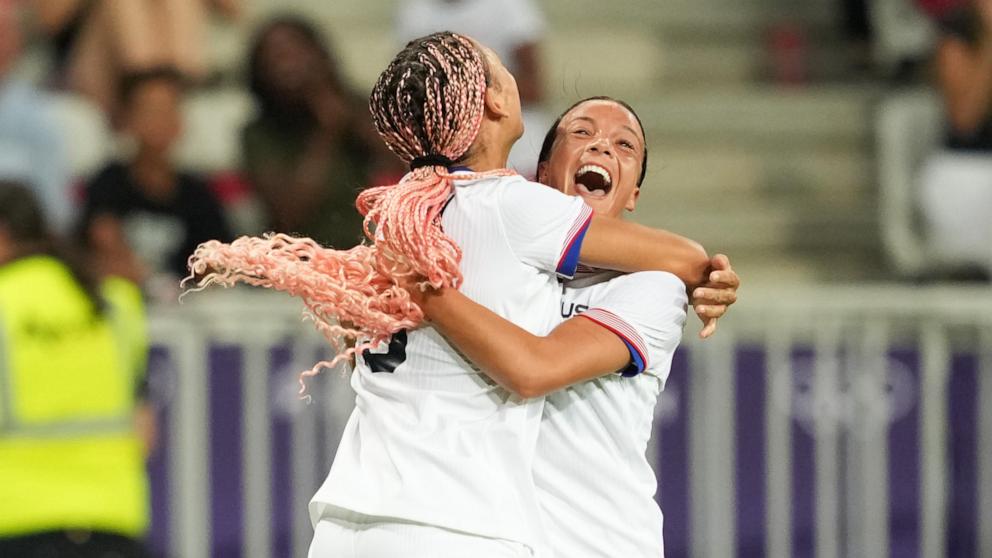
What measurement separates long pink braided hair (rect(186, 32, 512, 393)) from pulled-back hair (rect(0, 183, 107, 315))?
7.24ft

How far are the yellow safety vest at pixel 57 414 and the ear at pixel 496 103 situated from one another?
2.49m

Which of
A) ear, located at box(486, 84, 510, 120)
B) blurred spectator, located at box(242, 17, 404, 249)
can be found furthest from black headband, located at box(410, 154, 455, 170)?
blurred spectator, located at box(242, 17, 404, 249)

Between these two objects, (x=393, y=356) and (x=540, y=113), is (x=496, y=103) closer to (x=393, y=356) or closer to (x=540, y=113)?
(x=393, y=356)

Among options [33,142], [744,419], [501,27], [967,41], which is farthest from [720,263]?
[967,41]

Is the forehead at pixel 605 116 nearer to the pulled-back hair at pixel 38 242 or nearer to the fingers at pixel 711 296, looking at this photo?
the fingers at pixel 711 296

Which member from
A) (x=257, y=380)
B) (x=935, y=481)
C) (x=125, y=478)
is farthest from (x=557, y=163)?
(x=935, y=481)

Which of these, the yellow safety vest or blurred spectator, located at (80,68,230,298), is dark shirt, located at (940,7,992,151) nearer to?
blurred spectator, located at (80,68,230,298)

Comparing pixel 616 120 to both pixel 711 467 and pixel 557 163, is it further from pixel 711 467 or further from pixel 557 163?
pixel 711 467

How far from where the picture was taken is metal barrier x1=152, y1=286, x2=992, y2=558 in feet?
18.3

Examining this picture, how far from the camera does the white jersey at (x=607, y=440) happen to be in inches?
105

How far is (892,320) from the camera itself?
572 centimetres

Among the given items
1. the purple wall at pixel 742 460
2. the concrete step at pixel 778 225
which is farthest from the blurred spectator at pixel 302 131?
the concrete step at pixel 778 225

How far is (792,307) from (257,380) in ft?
6.15

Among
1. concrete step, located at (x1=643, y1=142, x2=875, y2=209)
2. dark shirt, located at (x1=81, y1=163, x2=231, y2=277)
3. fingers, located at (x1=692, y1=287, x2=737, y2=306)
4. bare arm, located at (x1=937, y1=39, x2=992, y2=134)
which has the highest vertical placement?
bare arm, located at (x1=937, y1=39, x2=992, y2=134)
